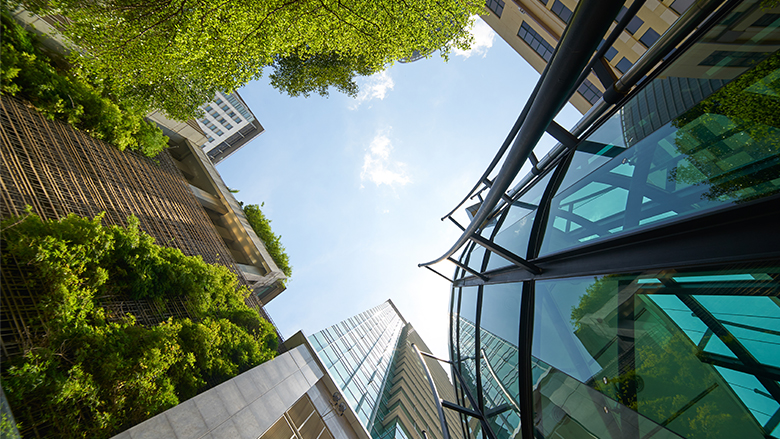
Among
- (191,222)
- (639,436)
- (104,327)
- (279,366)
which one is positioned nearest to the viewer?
(639,436)

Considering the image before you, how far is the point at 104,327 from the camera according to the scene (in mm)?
5941

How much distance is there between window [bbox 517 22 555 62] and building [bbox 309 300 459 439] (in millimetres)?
22000

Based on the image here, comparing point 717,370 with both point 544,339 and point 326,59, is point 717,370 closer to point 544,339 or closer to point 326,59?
point 544,339

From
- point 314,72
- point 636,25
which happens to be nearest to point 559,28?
point 636,25

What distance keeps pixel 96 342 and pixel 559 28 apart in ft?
80.8

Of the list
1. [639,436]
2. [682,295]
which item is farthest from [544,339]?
[682,295]

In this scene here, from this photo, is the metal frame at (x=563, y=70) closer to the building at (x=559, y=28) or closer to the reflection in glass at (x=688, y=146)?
the reflection in glass at (x=688, y=146)

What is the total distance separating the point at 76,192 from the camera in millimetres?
8805

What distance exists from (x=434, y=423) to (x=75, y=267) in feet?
81.9

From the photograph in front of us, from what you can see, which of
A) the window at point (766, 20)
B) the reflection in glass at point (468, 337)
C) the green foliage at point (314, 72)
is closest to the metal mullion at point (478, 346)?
the reflection in glass at point (468, 337)

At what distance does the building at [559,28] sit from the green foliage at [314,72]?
9238 millimetres

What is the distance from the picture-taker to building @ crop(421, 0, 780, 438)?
144 centimetres

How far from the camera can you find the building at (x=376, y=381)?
14680 millimetres

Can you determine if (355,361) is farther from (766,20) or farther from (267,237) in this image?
(766,20)
